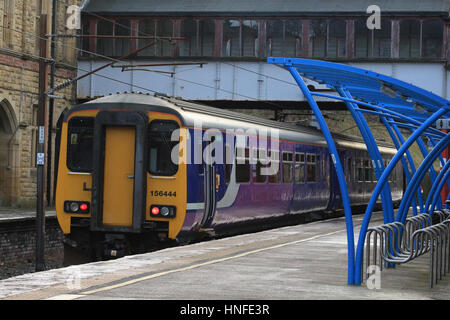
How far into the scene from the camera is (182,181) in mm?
15195

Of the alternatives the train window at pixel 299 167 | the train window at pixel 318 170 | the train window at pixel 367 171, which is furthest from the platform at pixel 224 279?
the train window at pixel 367 171

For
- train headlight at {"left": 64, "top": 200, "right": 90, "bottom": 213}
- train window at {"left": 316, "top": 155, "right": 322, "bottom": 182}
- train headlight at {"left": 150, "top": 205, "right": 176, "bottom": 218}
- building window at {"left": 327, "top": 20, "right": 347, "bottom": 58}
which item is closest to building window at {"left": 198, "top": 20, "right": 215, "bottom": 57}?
building window at {"left": 327, "top": 20, "right": 347, "bottom": 58}

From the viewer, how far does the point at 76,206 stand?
51.1 ft

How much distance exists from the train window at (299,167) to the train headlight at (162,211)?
749cm

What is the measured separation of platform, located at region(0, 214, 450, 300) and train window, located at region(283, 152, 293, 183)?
271 inches

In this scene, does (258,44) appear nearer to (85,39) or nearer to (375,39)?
(375,39)

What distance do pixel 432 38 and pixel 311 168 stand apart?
37.7 feet

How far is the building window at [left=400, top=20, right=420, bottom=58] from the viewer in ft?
108

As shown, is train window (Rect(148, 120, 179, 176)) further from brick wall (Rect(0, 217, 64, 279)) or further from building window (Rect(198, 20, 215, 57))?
building window (Rect(198, 20, 215, 57))

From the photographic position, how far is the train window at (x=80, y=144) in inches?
619

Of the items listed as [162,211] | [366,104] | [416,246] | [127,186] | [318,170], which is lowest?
[416,246]

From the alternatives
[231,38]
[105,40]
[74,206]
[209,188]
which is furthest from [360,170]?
[74,206]

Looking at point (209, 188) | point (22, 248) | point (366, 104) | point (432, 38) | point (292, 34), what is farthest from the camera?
point (292, 34)
